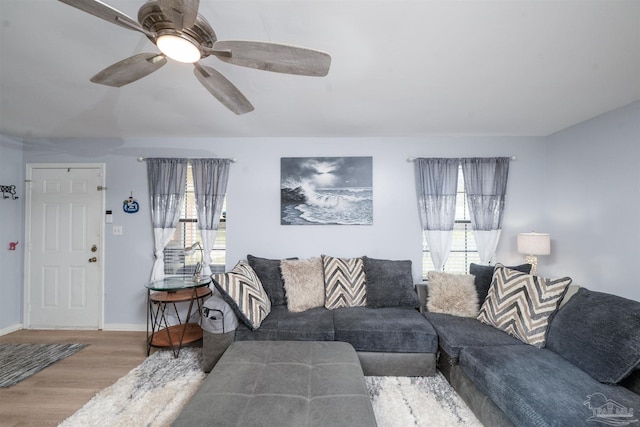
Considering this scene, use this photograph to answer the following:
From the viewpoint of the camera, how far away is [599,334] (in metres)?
1.70

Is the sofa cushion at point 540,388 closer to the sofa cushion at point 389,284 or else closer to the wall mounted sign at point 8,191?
the sofa cushion at point 389,284

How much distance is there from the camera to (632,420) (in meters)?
1.31

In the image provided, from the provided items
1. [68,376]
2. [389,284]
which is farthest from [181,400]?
[389,284]

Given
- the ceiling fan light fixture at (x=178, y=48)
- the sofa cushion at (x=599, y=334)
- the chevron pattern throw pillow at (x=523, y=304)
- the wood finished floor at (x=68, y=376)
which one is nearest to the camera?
the ceiling fan light fixture at (x=178, y=48)

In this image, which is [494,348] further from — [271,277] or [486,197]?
[271,277]

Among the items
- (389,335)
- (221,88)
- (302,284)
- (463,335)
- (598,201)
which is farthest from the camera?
(302,284)

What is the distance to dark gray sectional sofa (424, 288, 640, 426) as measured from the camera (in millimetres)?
1379

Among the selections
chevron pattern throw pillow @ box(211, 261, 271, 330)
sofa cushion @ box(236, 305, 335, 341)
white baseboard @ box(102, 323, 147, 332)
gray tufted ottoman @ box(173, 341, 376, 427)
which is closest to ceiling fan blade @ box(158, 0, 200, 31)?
gray tufted ottoman @ box(173, 341, 376, 427)

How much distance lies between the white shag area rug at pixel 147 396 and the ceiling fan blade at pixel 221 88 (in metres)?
2.13

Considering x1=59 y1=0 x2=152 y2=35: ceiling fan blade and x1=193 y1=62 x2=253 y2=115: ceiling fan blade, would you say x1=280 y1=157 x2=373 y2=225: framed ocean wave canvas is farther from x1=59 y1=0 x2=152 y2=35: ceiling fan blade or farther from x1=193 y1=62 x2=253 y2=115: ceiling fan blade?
x1=59 y1=0 x2=152 y2=35: ceiling fan blade

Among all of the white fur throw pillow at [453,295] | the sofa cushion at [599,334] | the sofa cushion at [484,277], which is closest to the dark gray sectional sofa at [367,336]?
the white fur throw pillow at [453,295]

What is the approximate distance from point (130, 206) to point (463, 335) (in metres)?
3.94

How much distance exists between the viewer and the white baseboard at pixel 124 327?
11.1ft

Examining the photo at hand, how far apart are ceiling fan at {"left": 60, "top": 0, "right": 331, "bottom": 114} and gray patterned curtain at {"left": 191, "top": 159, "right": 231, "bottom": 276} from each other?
1.92m
